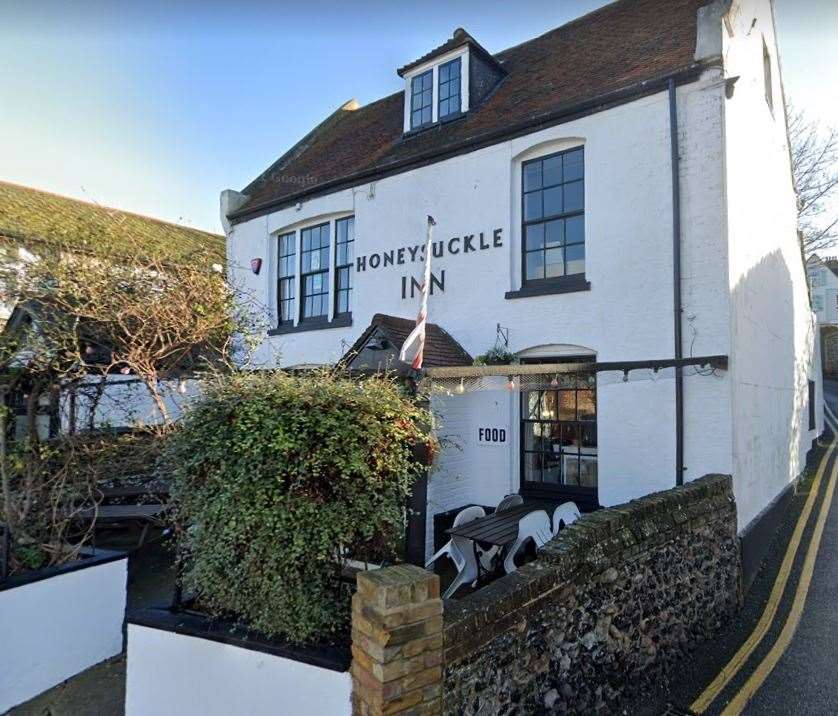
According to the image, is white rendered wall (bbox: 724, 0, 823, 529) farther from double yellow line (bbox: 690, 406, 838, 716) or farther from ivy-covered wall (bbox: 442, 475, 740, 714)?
ivy-covered wall (bbox: 442, 475, 740, 714)

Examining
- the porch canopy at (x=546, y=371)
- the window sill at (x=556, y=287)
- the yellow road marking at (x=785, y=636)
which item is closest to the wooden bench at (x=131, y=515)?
the porch canopy at (x=546, y=371)

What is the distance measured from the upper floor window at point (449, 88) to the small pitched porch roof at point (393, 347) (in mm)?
4862

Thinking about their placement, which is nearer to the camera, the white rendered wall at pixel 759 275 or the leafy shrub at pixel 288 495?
the leafy shrub at pixel 288 495

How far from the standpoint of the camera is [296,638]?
366cm

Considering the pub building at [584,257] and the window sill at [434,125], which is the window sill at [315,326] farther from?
the window sill at [434,125]

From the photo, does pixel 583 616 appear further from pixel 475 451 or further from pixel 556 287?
pixel 556 287

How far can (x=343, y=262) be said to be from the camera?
1183 centimetres

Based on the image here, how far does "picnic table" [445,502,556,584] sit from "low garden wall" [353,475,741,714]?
4.88ft

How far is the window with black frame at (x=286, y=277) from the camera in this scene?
12.9 meters

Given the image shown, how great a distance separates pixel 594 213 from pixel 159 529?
9105mm

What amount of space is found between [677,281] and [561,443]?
302 cm

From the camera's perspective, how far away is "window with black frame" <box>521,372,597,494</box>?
829cm

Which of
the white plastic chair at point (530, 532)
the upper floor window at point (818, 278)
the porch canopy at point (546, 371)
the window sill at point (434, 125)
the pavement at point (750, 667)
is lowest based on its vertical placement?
the pavement at point (750, 667)

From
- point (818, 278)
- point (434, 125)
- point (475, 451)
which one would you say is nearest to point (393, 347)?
point (475, 451)
